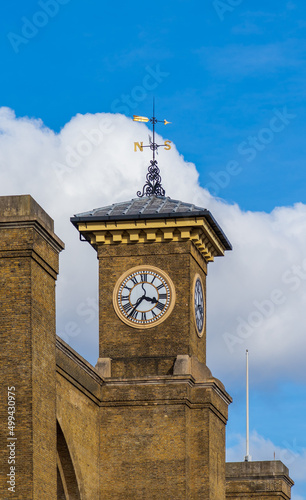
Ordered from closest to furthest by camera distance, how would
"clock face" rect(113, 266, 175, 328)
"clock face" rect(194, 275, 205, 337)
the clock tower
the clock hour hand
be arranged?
the clock tower
"clock face" rect(113, 266, 175, 328)
the clock hour hand
"clock face" rect(194, 275, 205, 337)

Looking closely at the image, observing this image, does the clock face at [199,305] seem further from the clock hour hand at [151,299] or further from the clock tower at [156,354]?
the clock hour hand at [151,299]

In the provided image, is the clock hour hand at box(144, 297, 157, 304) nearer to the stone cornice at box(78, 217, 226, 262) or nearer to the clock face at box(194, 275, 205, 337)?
the clock face at box(194, 275, 205, 337)

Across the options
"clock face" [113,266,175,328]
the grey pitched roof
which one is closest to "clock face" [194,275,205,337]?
"clock face" [113,266,175,328]

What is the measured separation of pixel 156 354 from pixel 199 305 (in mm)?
2768

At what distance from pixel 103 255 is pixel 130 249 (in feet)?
2.92

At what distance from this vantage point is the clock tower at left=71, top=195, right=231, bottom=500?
44000 mm

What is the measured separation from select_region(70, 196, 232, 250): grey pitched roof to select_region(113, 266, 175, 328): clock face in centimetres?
168

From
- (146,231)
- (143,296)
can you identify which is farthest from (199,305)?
(146,231)

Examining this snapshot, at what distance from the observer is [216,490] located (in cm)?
4550

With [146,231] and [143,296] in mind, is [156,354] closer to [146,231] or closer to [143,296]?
[143,296]

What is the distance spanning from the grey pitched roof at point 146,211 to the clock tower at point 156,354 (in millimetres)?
31

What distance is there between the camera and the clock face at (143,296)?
46.2 meters

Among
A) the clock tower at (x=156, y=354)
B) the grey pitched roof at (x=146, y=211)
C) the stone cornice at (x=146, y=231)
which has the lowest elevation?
the clock tower at (x=156, y=354)

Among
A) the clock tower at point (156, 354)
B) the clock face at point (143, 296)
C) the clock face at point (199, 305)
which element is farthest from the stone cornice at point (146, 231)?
the clock face at point (199, 305)
